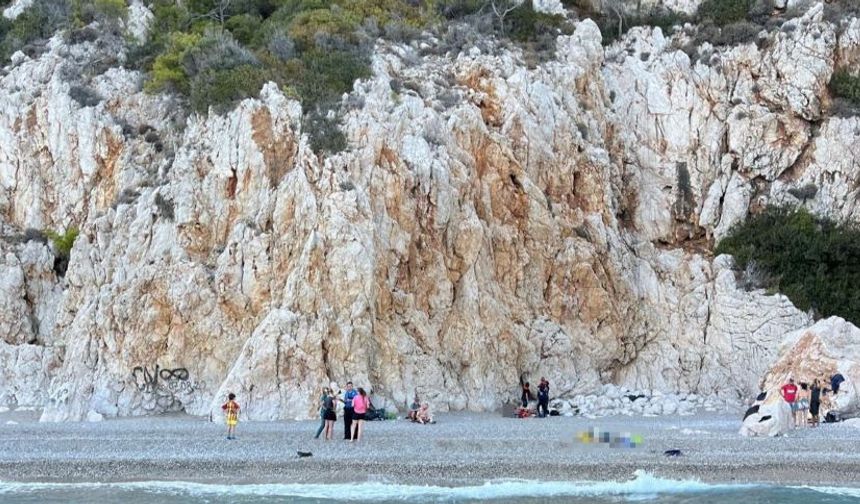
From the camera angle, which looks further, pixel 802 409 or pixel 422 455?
pixel 802 409

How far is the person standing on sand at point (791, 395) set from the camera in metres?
23.5

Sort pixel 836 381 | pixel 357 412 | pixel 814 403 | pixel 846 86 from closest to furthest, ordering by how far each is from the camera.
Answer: pixel 357 412, pixel 814 403, pixel 836 381, pixel 846 86

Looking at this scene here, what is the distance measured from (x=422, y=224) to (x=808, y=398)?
12.7m

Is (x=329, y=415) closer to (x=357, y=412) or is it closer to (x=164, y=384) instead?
(x=357, y=412)

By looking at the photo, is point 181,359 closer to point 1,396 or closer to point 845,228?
point 1,396

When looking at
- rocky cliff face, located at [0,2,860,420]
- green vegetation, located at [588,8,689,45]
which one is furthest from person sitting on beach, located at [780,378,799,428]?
green vegetation, located at [588,8,689,45]

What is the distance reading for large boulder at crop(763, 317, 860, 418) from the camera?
25.7 m

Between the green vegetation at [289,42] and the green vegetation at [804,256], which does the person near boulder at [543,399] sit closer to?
the green vegetation at [289,42]

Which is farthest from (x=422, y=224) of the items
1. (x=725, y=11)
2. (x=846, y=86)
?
(x=725, y=11)

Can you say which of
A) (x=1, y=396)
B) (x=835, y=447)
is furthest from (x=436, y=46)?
(x=835, y=447)

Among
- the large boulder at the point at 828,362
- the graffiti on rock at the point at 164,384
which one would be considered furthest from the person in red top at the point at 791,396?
the graffiti on rock at the point at 164,384

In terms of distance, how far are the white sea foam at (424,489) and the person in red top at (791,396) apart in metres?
5.96

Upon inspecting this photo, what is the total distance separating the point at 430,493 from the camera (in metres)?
17.8

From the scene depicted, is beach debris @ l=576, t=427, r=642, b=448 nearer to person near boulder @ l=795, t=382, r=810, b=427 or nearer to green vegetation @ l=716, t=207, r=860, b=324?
person near boulder @ l=795, t=382, r=810, b=427
